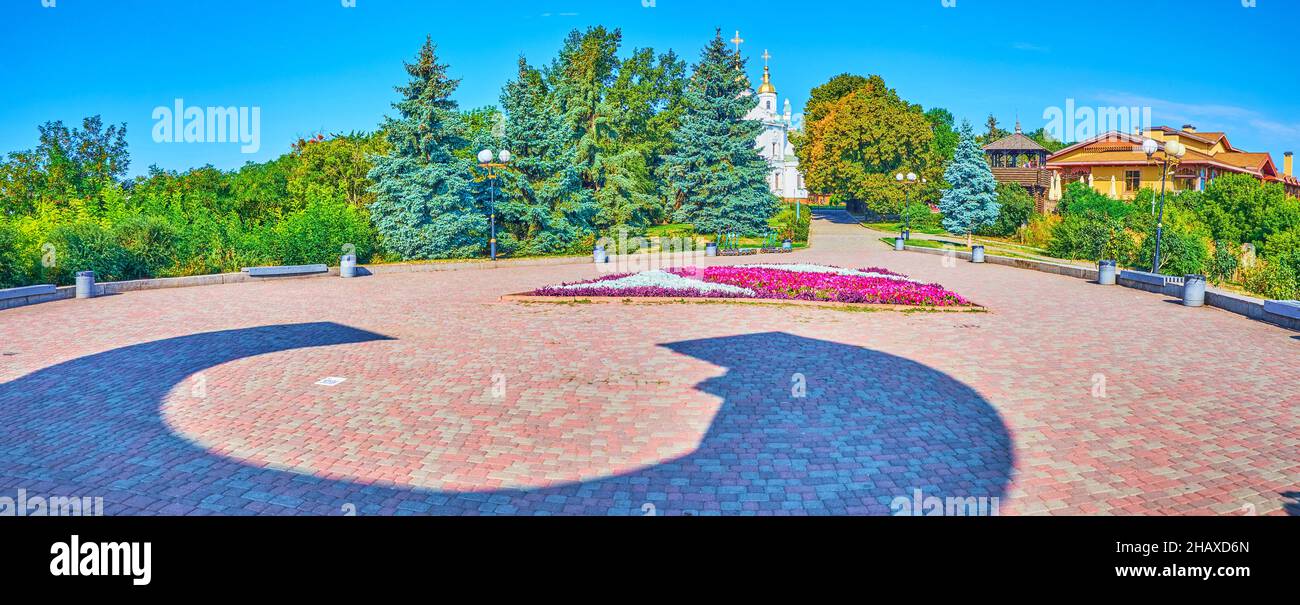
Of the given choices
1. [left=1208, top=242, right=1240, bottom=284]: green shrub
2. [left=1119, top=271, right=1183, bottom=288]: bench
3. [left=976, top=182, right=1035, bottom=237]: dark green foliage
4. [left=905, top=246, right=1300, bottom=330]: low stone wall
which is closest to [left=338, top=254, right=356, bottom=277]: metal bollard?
[left=905, top=246, right=1300, bottom=330]: low stone wall

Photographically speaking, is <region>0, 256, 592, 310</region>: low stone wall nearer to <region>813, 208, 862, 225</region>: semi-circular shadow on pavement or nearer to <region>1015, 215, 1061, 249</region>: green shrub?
<region>1015, 215, 1061, 249</region>: green shrub

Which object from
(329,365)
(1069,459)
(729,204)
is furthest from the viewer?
(729,204)

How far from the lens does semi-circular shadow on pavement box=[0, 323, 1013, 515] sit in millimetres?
5074

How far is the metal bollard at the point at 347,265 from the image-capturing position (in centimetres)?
2039

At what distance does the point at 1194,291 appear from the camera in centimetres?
1541

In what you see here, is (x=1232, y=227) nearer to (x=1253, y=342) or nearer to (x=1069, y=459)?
(x=1253, y=342)

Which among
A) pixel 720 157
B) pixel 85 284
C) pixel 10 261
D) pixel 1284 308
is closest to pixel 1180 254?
pixel 1284 308

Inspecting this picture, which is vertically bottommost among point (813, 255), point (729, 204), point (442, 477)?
point (442, 477)

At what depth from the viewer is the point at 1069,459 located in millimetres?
5953

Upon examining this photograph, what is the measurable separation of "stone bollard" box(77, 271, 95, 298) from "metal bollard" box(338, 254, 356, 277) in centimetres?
584

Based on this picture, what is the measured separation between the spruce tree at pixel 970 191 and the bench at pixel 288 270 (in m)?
34.9

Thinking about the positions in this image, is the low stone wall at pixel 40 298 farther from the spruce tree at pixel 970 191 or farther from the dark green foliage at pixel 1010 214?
the dark green foliage at pixel 1010 214
